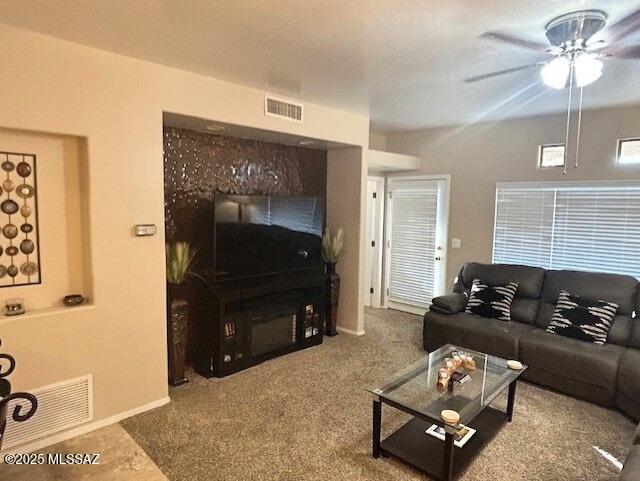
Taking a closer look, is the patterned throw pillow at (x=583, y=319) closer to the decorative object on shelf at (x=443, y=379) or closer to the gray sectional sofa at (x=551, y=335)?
the gray sectional sofa at (x=551, y=335)

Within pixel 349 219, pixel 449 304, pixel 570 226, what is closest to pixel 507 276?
pixel 449 304

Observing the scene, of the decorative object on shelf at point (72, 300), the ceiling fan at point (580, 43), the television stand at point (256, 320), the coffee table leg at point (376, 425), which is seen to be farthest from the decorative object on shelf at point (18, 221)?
the ceiling fan at point (580, 43)

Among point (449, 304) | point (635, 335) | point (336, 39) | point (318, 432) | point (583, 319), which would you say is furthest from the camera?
point (449, 304)

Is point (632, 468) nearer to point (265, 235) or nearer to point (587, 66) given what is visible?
point (587, 66)

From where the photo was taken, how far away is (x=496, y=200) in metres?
5.00

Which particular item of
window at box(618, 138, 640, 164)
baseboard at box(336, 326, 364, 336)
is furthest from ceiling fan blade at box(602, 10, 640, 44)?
baseboard at box(336, 326, 364, 336)

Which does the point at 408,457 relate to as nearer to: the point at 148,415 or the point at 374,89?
the point at 148,415

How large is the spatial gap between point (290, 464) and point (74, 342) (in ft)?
5.34

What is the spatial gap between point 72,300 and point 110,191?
785 mm

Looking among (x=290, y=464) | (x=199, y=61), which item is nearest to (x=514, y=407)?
(x=290, y=464)

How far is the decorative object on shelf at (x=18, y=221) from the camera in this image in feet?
8.20

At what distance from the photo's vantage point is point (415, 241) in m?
5.77

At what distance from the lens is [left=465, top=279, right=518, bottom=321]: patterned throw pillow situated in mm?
4102

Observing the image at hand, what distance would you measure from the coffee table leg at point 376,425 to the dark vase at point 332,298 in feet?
7.54
